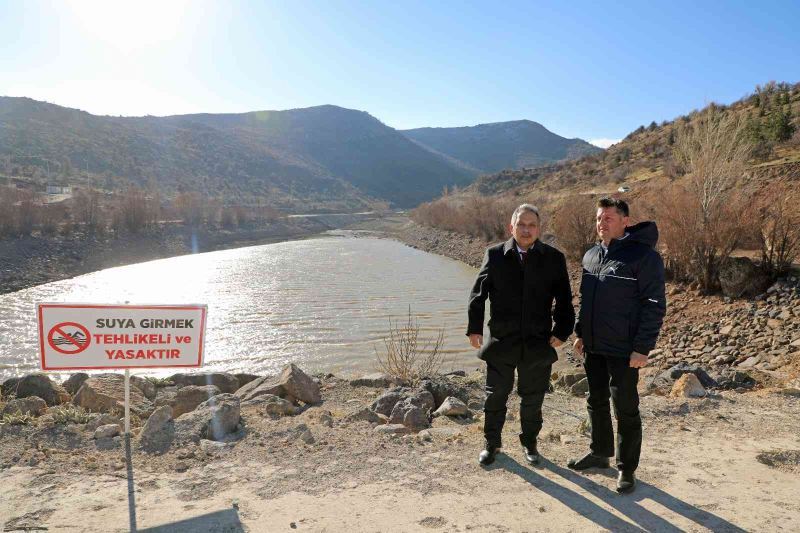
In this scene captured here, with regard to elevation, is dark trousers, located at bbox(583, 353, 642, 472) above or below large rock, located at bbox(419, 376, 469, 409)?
above

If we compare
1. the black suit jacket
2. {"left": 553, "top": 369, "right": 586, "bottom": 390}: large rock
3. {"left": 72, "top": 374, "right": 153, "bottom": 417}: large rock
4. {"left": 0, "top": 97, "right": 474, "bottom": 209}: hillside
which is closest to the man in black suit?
the black suit jacket

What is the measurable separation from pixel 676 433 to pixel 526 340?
220 cm

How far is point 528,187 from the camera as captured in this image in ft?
185

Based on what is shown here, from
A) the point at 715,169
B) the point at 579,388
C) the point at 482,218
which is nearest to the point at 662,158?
the point at 482,218

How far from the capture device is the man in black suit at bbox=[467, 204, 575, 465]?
12.5ft

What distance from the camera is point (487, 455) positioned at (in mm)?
4105

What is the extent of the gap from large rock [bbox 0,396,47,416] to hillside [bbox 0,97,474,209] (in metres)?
61.1

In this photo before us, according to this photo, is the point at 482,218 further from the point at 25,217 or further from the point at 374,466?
the point at 374,466

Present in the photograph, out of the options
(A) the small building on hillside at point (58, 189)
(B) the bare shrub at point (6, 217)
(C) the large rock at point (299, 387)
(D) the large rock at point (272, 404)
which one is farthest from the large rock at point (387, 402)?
(A) the small building on hillside at point (58, 189)

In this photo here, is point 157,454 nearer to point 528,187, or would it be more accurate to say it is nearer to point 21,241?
point 21,241

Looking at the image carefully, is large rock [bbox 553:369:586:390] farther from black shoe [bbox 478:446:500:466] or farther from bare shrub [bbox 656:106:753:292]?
bare shrub [bbox 656:106:753:292]

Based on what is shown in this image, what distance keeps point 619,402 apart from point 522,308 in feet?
3.04

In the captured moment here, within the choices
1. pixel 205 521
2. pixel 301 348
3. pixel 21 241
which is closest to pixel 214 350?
pixel 301 348

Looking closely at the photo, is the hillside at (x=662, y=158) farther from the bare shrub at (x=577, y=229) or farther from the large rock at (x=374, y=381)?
the large rock at (x=374, y=381)
